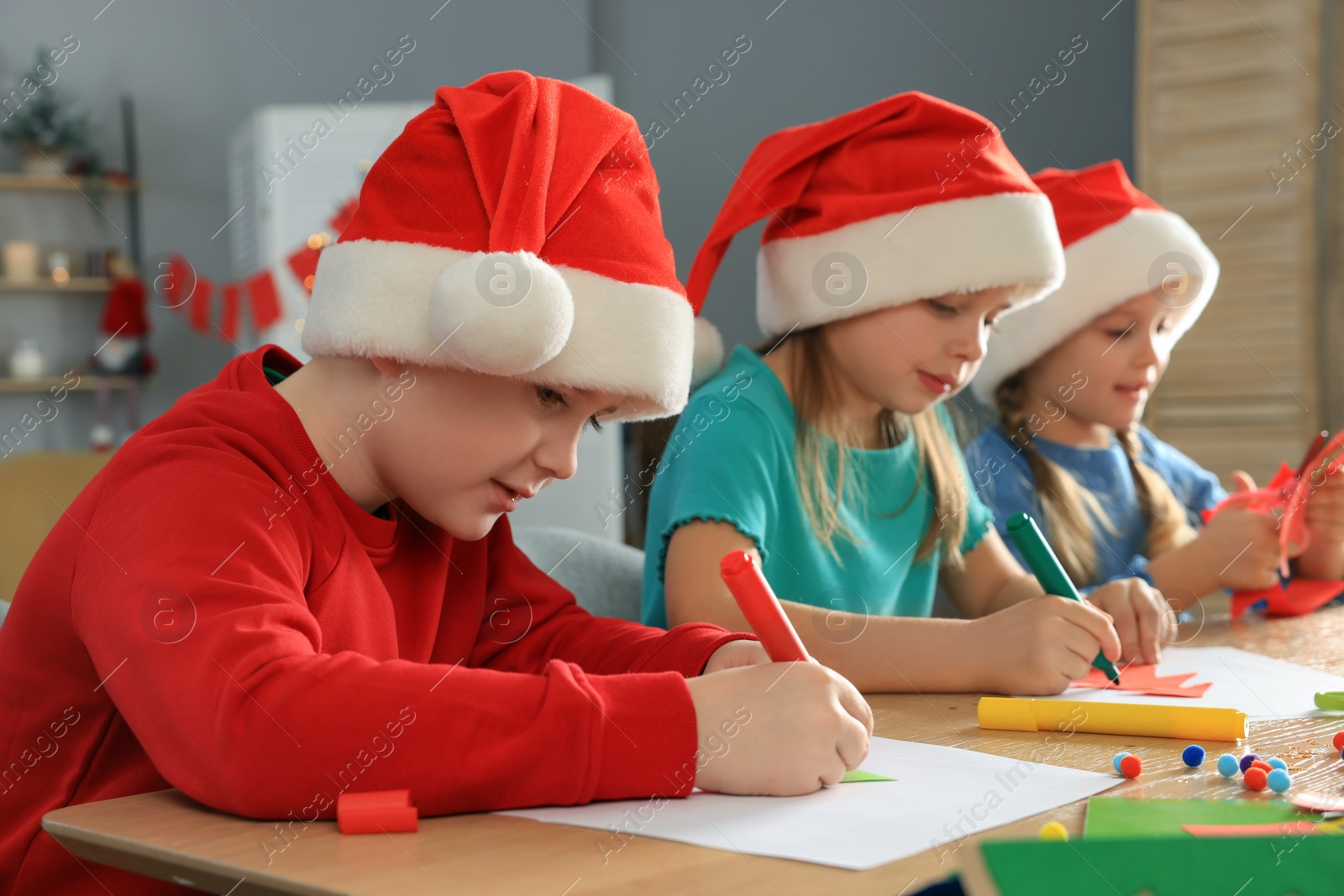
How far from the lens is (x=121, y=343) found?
4301 millimetres

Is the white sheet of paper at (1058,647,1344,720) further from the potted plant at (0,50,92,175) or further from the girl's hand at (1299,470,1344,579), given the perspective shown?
the potted plant at (0,50,92,175)

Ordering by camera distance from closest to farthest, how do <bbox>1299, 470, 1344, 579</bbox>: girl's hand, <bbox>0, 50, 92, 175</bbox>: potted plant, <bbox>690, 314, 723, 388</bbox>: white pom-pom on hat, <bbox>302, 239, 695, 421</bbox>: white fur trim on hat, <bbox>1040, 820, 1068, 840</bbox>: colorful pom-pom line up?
<bbox>1040, 820, 1068, 840</bbox>: colorful pom-pom < <bbox>302, 239, 695, 421</bbox>: white fur trim on hat < <bbox>690, 314, 723, 388</bbox>: white pom-pom on hat < <bbox>1299, 470, 1344, 579</bbox>: girl's hand < <bbox>0, 50, 92, 175</bbox>: potted plant

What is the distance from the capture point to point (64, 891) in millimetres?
712

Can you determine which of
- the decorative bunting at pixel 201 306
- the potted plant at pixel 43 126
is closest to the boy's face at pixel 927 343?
the decorative bunting at pixel 201 306

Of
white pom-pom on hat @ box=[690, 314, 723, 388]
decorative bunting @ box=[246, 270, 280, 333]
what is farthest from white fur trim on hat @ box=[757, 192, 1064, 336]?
decorative bunting @ box=[246, 270, 280, 333]

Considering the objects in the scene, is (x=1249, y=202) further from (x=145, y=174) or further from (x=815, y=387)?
(x=145, y=174)

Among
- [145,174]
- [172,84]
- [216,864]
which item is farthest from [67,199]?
[216,864]

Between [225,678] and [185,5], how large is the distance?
4.31 meters

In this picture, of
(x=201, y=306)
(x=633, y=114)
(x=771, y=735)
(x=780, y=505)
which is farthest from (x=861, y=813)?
(x=201, y=306)

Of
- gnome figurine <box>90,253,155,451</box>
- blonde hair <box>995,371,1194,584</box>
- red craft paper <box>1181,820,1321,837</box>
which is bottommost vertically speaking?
gnome figurine <box>90,253,155,451</box>

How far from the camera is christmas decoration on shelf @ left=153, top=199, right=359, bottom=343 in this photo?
12.7 feet

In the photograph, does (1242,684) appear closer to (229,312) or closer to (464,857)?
(464,857)

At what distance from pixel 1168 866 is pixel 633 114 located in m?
2.95

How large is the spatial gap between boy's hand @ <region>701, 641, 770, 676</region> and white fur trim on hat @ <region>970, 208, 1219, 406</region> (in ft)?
3.21
